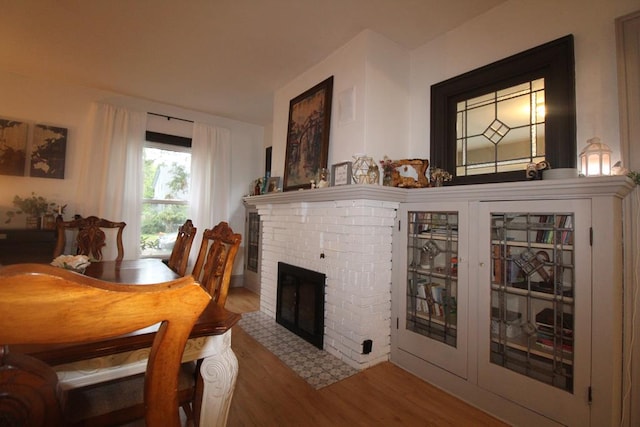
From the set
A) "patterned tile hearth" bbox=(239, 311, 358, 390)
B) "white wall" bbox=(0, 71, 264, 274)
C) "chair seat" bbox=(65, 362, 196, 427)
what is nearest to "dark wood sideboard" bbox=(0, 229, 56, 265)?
"white wall" bbox=(0, 71, 264, 274)

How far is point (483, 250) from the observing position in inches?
74.0

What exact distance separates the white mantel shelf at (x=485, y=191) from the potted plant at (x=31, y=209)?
8.99ft

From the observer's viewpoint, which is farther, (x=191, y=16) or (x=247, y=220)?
(x=247, y=220)

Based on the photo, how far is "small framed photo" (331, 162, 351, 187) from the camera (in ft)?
7.89

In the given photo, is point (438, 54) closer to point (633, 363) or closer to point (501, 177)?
point (501, 177)

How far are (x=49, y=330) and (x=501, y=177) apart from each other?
2.43m

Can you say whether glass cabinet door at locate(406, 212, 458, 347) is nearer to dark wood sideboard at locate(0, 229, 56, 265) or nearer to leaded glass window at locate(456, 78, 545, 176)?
leaded glass window at locate(456, 78, 545, 176)

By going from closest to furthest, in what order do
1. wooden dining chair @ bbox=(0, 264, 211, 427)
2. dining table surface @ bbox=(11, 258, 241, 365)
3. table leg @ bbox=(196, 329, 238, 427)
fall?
wooden dining chair @ bbox=(0, 264, 211, 427), dining table surface @ bbox=(11, 258, 241, 365), table leg @ bbox=(196, 329, 238, 427)

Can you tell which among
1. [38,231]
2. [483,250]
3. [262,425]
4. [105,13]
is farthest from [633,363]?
[38,231]

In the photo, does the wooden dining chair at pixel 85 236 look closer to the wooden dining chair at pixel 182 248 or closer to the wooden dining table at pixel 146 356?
the wooden dining chair at pixel 182 248

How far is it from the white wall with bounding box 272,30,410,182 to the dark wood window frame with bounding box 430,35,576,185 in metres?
0.30

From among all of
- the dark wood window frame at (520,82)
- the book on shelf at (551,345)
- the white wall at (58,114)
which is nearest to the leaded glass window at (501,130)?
the dark wood window frame at (520,82)

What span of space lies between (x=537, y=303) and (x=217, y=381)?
1.79 meters

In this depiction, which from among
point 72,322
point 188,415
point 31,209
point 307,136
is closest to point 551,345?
point 188,415
